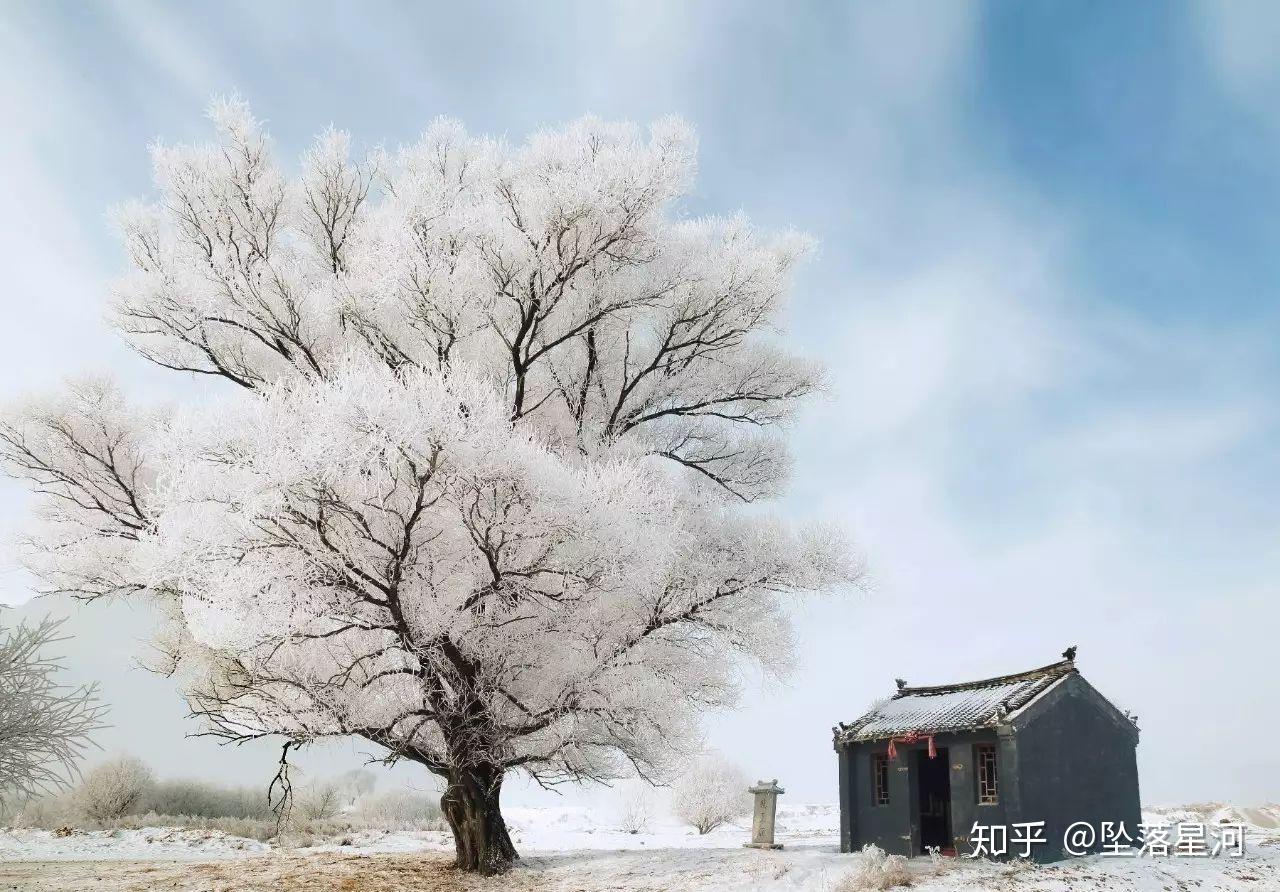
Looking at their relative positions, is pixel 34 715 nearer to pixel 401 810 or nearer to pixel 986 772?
pixel 986 772

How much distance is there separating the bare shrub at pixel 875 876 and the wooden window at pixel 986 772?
2139 mm

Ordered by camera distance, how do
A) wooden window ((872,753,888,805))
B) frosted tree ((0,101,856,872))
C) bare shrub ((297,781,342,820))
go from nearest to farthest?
frosted tree ((0,101,856,872)) < wooden window ((872,753,888,805)) < bare shrub ((297,781,342,820))

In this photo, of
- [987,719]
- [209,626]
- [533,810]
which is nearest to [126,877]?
[209,626]

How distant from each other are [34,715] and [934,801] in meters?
13.6

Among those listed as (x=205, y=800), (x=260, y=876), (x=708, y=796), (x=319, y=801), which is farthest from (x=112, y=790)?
(x=708, y=796)

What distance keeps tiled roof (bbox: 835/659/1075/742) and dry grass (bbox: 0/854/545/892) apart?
225 inches

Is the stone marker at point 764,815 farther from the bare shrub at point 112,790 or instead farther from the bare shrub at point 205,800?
the bare shrub at point 112,790

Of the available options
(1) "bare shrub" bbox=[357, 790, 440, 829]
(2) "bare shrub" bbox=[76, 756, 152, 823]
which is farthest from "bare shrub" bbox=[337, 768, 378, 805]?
(2) "bare shrub" bbox=[76, 756, 152, 823]

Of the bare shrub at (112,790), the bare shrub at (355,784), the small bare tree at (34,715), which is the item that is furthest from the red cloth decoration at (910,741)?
the bare shrub at (355,784)

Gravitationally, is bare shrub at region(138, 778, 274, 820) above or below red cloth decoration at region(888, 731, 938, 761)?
below

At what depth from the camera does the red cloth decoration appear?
13.9 metres

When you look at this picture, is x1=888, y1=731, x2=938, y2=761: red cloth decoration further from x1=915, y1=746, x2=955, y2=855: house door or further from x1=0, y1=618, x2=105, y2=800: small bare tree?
x1=0, y1=618, x2=105, y2=800: small bare tree

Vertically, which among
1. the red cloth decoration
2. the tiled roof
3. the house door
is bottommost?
the house door

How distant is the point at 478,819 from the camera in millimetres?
14562
